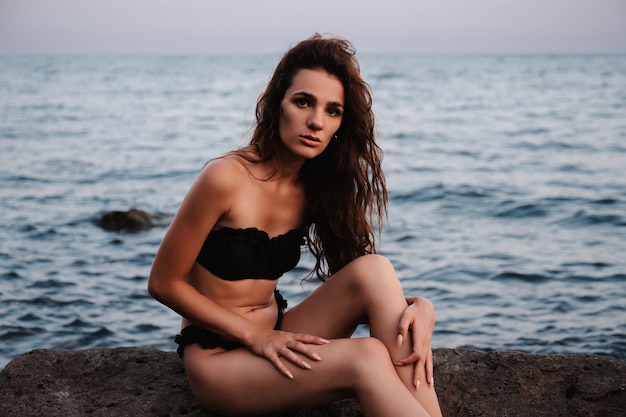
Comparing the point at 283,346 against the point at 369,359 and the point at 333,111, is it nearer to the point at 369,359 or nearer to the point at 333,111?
the point at 369,359

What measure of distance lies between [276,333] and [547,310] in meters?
4.40

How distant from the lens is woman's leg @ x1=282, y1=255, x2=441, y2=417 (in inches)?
103

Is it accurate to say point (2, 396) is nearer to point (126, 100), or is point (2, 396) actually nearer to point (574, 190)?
point (574, 190)

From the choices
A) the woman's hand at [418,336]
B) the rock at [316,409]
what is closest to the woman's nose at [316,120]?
the woman's hand at [418,336]

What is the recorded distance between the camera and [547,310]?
6.41 meters

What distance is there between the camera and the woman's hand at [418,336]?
8.47ft

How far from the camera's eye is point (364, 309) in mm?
2811

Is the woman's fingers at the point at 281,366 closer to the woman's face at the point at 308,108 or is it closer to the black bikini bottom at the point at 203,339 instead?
the black bikini bottom at the point at 203,339

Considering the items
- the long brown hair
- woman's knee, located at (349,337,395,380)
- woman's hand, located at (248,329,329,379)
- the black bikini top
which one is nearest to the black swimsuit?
the black bikini top

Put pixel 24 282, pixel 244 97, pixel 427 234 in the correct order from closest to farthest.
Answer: pixel 24 282, pixel 427 234, pixel 244 97

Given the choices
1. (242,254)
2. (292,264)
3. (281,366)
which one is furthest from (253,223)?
(281,366)

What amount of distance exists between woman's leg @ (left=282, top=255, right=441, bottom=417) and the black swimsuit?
23cm

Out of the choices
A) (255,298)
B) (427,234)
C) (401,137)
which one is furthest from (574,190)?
(255,298)

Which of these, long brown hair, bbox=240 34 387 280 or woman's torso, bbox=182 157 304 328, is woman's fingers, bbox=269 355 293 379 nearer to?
woman's torso, bbox=182 157 304 328
